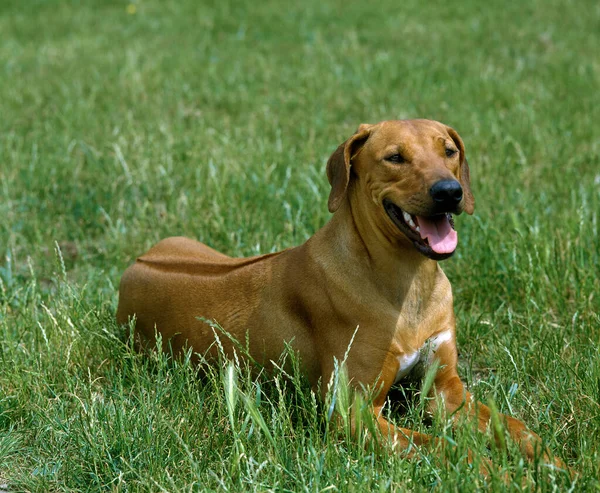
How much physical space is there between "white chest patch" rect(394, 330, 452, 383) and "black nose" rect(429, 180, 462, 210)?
0.62 meters

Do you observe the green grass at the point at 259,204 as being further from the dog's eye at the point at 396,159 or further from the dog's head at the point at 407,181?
the dog's eye at the point at 396,159

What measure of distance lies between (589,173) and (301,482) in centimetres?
400

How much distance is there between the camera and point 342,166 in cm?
369

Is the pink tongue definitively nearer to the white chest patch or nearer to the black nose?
the black nose

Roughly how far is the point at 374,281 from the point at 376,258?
0.10m

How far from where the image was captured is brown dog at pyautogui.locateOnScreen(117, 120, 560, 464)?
3.44m

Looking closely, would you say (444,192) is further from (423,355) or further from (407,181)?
(423,355)

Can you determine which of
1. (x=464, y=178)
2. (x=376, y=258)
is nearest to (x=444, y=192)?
(x=376, y=258)

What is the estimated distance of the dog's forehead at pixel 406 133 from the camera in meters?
3.58

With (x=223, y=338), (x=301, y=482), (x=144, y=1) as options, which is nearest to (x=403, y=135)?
(x=223, y=338)

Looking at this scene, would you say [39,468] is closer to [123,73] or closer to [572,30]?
[123,73]

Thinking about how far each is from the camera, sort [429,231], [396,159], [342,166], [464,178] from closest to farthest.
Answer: [429,231], [396,159], [342,166], [464,178]

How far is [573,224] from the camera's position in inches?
191

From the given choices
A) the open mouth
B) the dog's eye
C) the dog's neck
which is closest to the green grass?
the dog's neck
